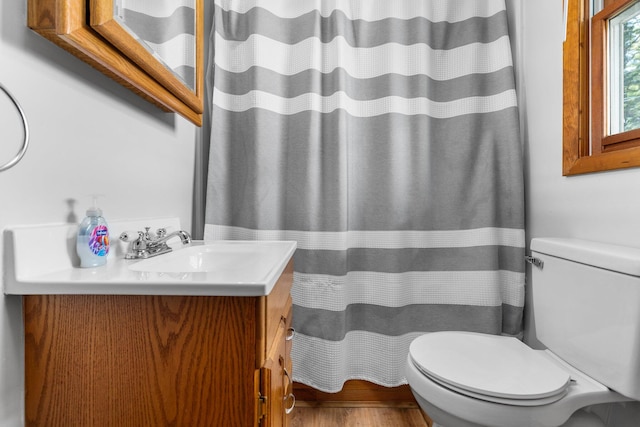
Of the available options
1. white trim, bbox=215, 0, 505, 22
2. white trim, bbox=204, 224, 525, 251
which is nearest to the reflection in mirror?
white trim, bbox=215, 0, 505, 22

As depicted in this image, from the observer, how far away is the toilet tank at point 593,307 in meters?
0.83

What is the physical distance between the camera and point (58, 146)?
2.35ft

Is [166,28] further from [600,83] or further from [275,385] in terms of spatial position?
[600,83]

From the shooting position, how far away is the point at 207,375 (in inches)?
22.6

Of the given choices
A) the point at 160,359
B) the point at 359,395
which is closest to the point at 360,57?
the point at 160,359

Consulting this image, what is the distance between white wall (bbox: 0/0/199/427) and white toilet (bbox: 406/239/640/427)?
0.96m

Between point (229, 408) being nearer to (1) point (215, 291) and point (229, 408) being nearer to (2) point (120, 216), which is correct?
(1) point (215, 291)

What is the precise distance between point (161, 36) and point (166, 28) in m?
0.06

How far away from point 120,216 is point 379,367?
48.2 inches

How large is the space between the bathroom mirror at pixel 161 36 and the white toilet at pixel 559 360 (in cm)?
112

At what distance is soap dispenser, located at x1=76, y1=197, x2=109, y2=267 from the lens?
708mm

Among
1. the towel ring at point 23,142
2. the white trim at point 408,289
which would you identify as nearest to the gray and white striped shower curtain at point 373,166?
the white trim at point 408,289

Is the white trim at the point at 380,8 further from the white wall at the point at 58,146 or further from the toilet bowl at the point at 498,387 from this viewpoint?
the toilet bowl at the point at 498,387

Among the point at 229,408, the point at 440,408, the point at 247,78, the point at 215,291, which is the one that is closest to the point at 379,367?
the point at 440,408
